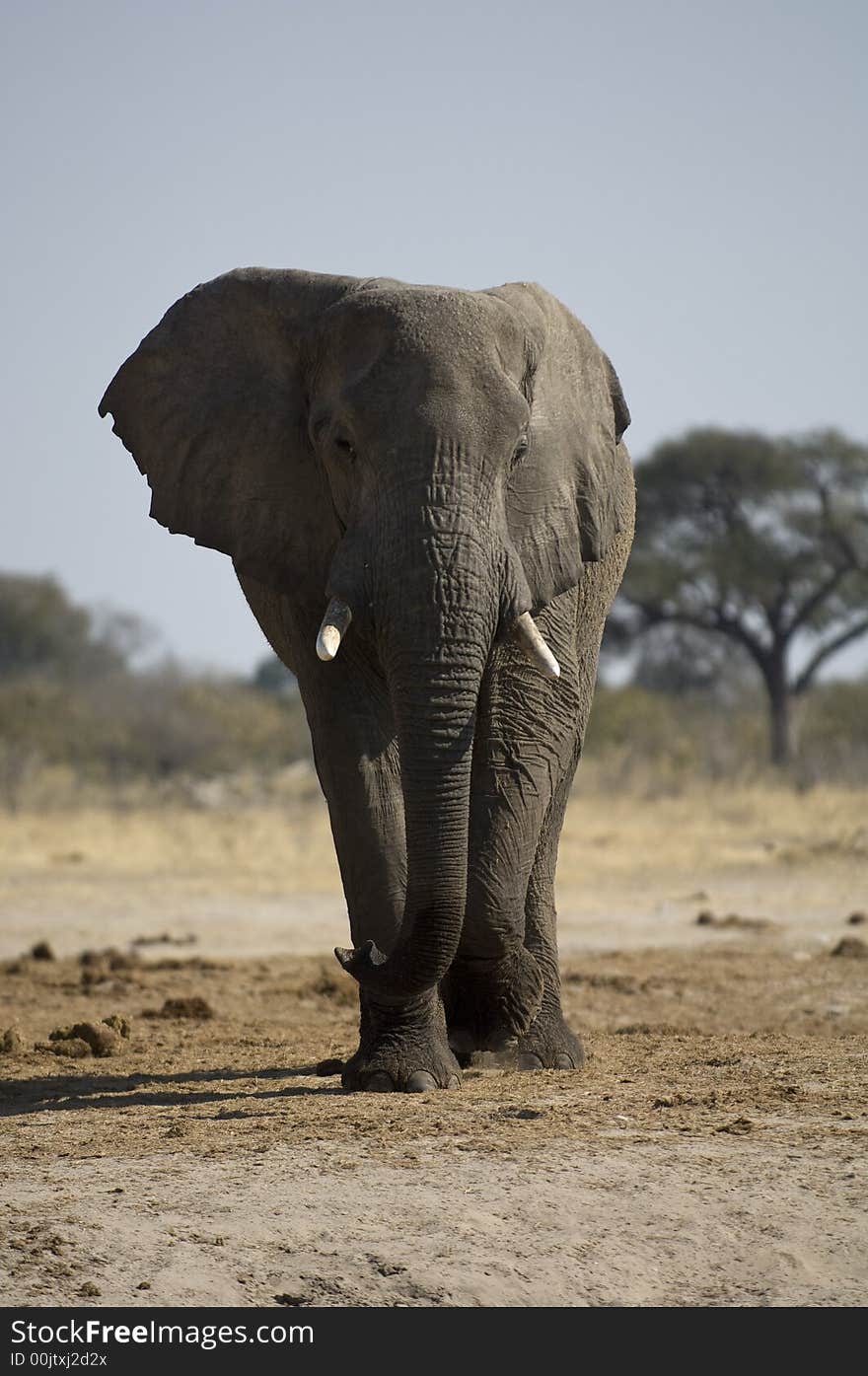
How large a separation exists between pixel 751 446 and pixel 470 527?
36455 millimetres

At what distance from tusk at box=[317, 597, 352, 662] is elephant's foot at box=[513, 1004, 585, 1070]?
2015 millimetres

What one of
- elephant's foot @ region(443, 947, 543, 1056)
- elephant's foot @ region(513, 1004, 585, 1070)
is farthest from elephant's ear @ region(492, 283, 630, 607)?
elephant's foot @ region(513, 1004, 585, 1070)

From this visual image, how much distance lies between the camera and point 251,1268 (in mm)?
5109

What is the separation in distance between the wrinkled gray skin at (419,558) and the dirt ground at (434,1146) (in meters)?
0.52

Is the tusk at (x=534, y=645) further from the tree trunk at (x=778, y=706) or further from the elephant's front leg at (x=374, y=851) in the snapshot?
the tree trunk at (x=778, y=706)

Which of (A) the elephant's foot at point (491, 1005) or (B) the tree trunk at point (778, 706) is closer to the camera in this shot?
(A) the elephant's foot at point (491, 1005)

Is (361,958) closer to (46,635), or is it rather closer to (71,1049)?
(71,1049)

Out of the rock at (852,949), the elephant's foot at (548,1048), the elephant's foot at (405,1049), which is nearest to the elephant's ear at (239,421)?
the elephant's foot at (405,1049)

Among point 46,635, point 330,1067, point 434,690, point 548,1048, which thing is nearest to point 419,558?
point 434,690

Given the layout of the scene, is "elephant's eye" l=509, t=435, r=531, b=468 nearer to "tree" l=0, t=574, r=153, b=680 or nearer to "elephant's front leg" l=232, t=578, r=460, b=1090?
"elephant's front leg" l=232, t=578, r=460, b=1090

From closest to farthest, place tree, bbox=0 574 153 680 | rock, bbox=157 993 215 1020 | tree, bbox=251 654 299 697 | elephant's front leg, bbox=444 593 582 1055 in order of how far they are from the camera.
Result: elephant's front leg, bbox=444 593 582 1055, rock, bbox=157 993 215 1020, tree, bbox=0 574 153 680, tree, bbox=251 654 299 697

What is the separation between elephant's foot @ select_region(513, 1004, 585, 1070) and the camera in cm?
786

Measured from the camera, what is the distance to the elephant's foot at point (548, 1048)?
7859 mm
